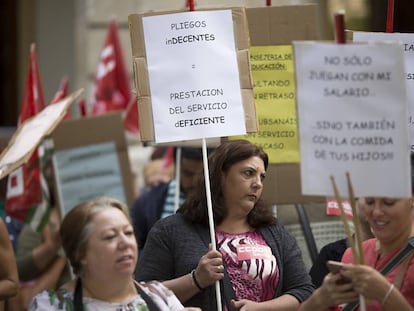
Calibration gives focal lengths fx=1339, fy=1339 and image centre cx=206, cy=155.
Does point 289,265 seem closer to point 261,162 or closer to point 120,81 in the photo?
point 261,162

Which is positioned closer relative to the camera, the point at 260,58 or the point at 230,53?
the point at 230,53

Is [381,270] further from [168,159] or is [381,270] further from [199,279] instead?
[168,159]

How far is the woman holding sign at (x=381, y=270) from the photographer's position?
Result: 4.47 metres

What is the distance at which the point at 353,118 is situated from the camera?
15.3 ft

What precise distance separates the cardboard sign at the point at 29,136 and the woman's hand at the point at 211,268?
1228 mm

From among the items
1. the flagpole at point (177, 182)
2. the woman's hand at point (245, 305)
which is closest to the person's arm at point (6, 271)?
the woman's hand at point (245, 305)

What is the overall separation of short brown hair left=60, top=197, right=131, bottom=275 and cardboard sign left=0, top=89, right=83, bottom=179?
4.25ft

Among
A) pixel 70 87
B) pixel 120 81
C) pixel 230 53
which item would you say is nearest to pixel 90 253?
pixel 230 53

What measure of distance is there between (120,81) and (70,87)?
373 cm

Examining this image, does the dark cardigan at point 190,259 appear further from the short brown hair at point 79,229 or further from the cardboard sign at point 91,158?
the cardboard sign at point 91,158

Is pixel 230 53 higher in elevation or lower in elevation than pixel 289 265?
higher

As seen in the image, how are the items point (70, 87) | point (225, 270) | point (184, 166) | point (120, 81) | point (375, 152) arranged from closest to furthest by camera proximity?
point (375, 152) → point (225, 270) → point (184, 166) → point (120, 81) → point (70, 87)

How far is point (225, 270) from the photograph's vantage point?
5.59 meters

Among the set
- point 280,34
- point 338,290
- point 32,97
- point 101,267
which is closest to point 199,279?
point 101,267
